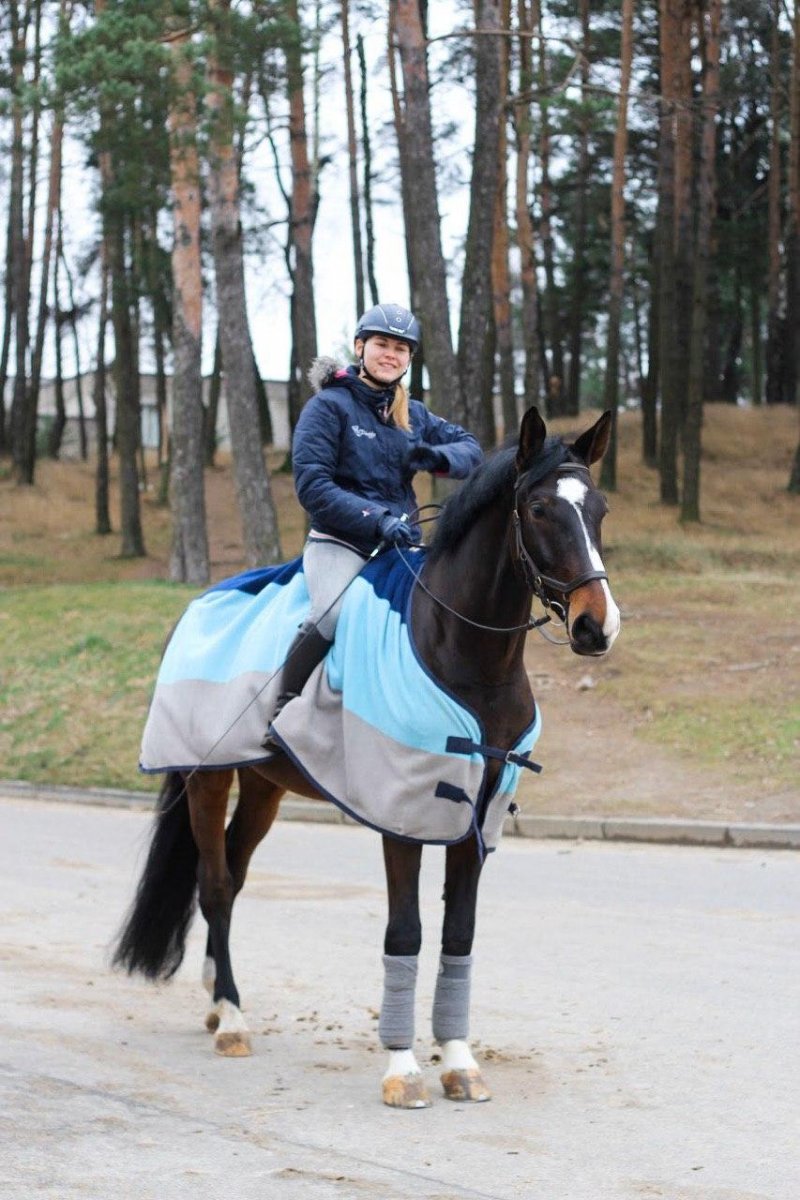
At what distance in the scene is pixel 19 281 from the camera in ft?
153

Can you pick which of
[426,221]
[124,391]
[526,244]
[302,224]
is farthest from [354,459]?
[526,244]

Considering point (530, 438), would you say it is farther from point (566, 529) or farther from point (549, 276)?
point (549, 276)

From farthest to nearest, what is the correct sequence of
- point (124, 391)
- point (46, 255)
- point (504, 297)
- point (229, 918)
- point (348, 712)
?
point (46, 255)
point (504, 297)
point (124, 391)
point (229, 918)
point (348, 712)

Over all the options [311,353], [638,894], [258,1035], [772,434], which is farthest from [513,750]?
[772,434]

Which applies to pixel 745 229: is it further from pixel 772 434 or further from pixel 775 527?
pixel 775 527

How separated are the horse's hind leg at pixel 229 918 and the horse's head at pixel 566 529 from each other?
219cm

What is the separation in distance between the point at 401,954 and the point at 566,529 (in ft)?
5.47

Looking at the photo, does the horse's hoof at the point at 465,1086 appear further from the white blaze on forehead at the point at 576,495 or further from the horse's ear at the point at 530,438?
the horse's ear at the point at 530,438

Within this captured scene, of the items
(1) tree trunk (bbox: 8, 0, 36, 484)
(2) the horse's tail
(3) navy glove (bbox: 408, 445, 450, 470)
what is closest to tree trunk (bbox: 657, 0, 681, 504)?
(1) tree trunk (bbox: 8, 0, 36, 484)

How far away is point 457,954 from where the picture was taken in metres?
6.29

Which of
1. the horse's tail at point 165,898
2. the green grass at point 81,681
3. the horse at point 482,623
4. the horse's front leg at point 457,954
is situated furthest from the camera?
the green grass at point 81,681

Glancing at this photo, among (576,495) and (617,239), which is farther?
(617,239)

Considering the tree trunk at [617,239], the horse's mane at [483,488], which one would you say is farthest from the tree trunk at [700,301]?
the horse's mane at [483,488]

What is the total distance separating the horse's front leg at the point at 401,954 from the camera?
20.0 feet
